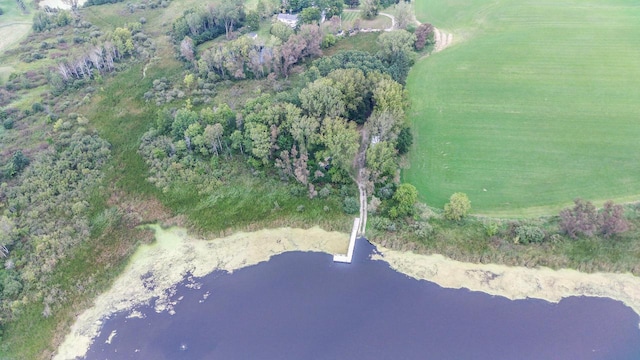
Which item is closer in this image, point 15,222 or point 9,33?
point 15,222

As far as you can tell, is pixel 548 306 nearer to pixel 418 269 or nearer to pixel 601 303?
pixel 601 303

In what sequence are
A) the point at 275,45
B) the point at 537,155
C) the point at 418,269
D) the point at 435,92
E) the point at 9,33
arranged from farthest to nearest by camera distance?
the point at 9,33 < the point at 275,45 < the point at 435,92 < the point at 537,155 < the point at 418,269

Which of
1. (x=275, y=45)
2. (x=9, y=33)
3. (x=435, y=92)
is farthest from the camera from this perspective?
(x=9, y=33)

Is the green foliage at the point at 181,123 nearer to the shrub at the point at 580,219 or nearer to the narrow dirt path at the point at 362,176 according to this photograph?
the narrow dirt path at the point at 362,176

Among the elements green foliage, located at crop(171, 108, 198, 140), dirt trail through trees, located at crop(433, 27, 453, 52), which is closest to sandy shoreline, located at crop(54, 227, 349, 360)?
green foliage, located at crop(171, 108, 198, 140)

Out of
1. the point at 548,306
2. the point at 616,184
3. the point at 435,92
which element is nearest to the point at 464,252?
the point at 548,306

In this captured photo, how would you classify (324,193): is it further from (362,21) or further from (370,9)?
(370,9)

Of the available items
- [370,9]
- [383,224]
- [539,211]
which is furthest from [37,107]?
[539,211]

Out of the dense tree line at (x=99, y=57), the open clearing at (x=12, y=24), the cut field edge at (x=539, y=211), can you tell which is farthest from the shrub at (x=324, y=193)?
the open clearing at (x=12, y=24)
